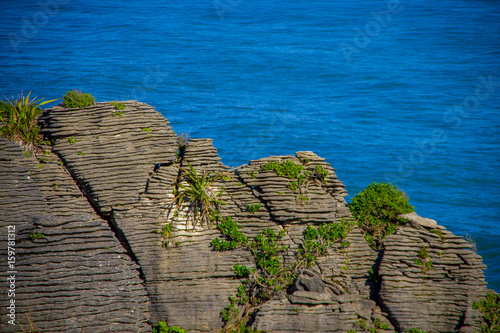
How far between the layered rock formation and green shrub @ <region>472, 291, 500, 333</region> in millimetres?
261

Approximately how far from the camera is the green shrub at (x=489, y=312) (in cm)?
1307

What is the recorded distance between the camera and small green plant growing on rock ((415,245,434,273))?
13984 millimetres

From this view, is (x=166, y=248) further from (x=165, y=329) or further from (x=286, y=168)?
Result: (x=286, y=168)

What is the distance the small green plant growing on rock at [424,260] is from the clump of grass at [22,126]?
13842mm

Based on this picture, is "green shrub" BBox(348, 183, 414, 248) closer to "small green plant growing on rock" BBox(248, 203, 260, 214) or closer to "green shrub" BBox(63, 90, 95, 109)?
"small green plant growing on rock" BBox(248, 203, 260, 214)

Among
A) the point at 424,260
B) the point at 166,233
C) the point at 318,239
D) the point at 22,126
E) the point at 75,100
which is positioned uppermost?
the point at 75,100

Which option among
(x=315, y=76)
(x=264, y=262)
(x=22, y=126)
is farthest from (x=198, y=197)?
(x=315, y=76)

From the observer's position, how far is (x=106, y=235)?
13000mm

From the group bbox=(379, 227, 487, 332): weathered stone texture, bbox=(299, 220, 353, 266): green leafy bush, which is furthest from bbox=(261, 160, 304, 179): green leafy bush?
bbox=(379, 227, 487, 332): weathered stone texture

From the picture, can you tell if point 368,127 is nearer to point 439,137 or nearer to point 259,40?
point 439,137

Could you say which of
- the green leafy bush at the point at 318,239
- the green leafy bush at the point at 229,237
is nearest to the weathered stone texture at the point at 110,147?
the green leafy bush at the point at 229,237

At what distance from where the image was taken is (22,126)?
1453 cm

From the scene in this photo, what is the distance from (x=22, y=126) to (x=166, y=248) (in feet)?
22.3

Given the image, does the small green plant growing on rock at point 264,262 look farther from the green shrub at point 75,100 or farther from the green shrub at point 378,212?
the green shrub at point 75,100
